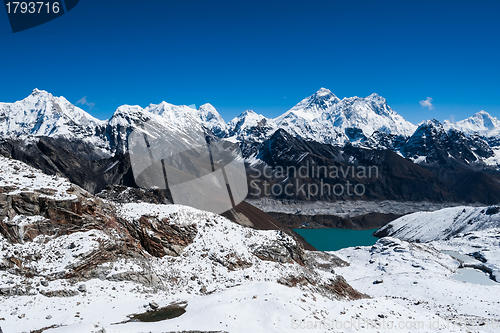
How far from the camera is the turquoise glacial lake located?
368ft

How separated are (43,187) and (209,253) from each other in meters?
12.8

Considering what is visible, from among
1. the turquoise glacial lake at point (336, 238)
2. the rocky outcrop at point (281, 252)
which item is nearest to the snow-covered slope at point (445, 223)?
the turquoise glacial lake at point (336, 238)

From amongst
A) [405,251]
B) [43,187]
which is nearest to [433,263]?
[405,251]

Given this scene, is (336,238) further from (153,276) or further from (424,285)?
(153,276)

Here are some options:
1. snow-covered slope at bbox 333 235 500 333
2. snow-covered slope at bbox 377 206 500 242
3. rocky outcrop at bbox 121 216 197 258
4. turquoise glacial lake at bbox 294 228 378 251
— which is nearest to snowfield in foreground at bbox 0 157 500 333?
rocky outcrop at bbox 121 216 197 258

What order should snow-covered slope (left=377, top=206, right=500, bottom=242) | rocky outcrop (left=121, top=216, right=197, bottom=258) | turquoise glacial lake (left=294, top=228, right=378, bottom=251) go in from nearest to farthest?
1. rocky outcrop (left=121, top=216, right=197, bottom=258)
2. snow-covered slope (left=377, top=206, right=500, bottom=242)
3. turquoise glacial lake (left=294, top=228, right=378, bottom=251)

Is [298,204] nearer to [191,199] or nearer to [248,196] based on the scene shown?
[248,196]

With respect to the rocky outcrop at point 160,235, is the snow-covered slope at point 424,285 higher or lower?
lower

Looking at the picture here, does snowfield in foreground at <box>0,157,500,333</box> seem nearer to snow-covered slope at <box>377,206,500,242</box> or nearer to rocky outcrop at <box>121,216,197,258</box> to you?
rocky outcrop at <box>121,216,197,258</box>

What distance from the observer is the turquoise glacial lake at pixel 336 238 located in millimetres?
112312

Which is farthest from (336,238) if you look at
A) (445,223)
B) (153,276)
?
(153,276)

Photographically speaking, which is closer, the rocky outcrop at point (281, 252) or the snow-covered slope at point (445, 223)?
the rocky outcrop at point (281, 252)

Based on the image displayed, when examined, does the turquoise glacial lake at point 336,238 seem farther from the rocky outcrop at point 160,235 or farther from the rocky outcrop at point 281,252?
the rocky outcrop at point 160,235

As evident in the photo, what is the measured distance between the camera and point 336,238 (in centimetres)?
12738
